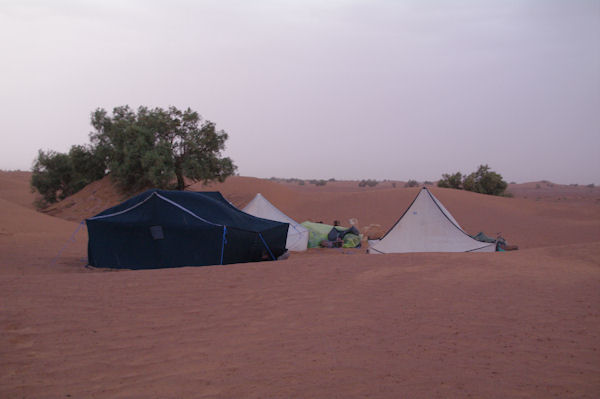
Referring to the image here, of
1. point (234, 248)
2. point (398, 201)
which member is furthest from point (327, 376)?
point (398, 201)

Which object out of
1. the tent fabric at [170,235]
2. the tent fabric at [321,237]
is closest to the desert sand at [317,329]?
the tent fabric at [170,235]

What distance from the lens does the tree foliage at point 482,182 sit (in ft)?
114

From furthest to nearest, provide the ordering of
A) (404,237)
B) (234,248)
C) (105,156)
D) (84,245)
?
(105,156), (84,245), (404,237), (234,248)

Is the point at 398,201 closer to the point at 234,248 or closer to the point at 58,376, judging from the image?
the point at 234,248

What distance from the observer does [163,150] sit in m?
23.1

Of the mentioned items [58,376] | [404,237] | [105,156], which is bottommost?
[58,376]

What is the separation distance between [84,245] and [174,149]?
10734mm

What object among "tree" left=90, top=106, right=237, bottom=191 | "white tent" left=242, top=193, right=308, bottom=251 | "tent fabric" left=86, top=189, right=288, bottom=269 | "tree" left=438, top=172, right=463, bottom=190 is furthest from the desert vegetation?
"tree" left=438, top=172, right=463, bottom=190

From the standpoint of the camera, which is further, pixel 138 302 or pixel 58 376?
pixel 138 302

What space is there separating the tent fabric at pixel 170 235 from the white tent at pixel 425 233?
3.81m

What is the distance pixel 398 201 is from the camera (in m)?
28.4

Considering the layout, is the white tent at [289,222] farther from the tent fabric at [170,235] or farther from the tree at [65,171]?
the tree at [65,171]

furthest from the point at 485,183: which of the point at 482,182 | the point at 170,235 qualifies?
the point at 170,235

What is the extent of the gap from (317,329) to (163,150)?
2010 centimetres
